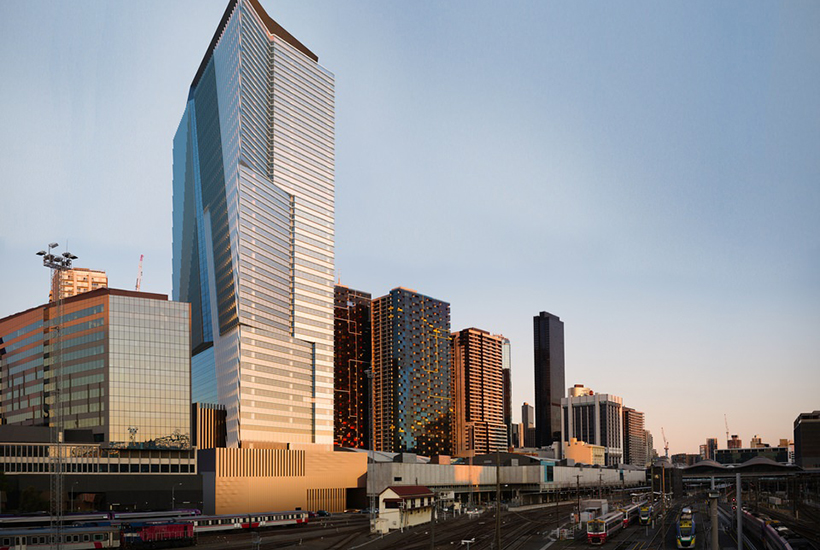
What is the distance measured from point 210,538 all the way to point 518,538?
47.3m

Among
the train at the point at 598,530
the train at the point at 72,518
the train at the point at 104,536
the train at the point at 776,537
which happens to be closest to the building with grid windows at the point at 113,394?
the train at the point at 72,518

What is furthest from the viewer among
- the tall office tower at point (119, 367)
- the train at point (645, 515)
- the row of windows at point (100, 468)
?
the tall office tower at point (119, 367)

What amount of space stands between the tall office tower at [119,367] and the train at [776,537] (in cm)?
12772

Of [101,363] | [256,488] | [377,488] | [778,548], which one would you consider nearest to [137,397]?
[101,363]

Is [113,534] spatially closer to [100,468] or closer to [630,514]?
[100,468]

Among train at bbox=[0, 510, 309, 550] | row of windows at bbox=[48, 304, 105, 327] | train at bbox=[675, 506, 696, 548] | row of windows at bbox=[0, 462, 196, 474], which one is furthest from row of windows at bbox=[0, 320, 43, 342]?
train at bbox=[675, 506, 696, 548]

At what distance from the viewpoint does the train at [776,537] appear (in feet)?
249

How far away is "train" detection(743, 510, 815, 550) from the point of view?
76000 mm

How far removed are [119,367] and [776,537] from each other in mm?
149142

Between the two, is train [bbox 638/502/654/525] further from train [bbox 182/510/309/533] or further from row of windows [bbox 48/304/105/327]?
row of windows [bbox 48/304/105/327]

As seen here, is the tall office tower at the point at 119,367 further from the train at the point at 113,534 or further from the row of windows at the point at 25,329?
the train at the point at 113,534

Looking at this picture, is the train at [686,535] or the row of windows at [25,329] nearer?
the train at [686,535]

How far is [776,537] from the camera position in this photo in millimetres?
81188

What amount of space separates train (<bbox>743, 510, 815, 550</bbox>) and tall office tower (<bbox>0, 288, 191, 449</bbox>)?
12772cm
